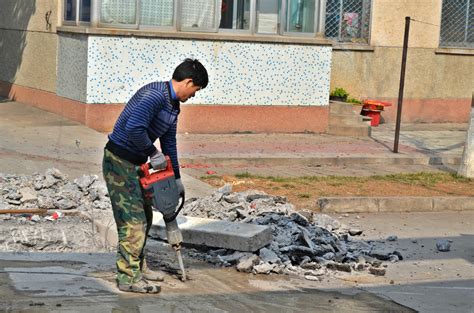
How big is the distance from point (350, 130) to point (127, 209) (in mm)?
11886

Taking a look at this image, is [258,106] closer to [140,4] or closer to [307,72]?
[307,72]

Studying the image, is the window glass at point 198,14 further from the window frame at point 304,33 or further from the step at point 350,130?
the step at point 350,130

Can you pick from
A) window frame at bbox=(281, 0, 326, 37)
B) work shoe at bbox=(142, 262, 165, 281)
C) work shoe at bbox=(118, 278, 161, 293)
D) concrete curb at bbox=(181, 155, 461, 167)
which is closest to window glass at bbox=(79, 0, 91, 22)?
concrete curb at bbox=(181, 155, 461, 167)

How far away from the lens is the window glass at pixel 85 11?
16.6 meters

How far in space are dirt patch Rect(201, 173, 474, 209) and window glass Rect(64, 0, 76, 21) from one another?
16.1 feet

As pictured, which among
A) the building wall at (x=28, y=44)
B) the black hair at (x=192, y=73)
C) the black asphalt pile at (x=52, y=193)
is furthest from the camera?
the building wall at (x=28, y=44)

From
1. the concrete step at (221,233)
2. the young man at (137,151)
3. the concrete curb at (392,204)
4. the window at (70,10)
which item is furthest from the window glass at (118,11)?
the young man at (137,151)

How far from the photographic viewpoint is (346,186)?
45.4 ft

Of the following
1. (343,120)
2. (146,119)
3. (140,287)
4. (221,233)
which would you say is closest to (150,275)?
(140,287)

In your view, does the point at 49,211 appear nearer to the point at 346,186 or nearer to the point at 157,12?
the point at 346,186

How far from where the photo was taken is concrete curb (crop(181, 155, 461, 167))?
49.5 ft

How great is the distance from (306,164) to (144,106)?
27.9ft

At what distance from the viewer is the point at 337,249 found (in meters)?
9.51

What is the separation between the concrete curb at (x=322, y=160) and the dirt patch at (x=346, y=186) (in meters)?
1.08
